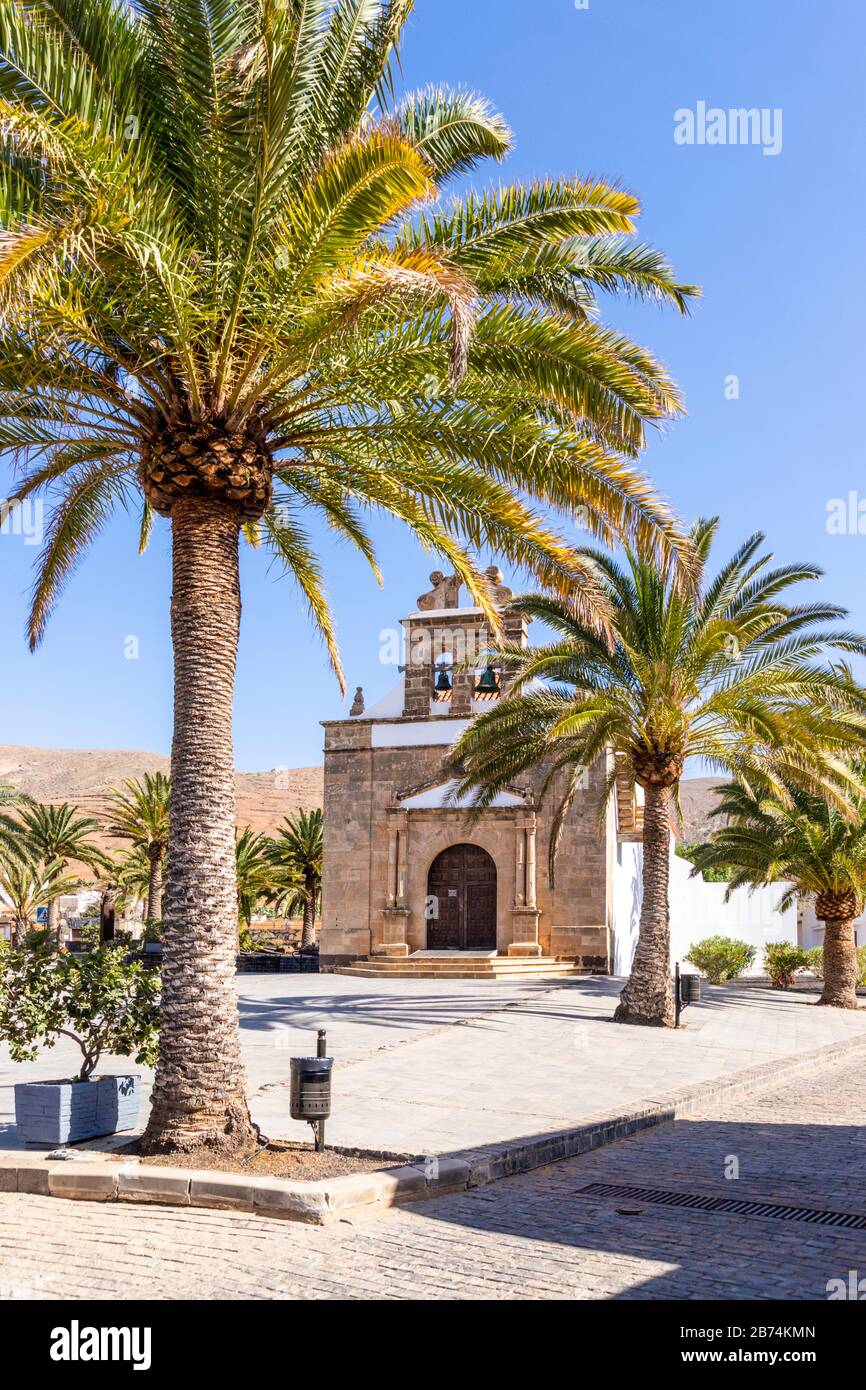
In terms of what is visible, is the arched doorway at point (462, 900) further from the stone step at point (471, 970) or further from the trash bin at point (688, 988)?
the trash bin at point (688, 988)

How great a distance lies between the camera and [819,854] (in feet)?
77.4

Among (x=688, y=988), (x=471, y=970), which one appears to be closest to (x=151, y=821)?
(x=471, y=970)

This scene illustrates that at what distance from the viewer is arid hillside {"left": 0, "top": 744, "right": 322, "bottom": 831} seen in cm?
9788

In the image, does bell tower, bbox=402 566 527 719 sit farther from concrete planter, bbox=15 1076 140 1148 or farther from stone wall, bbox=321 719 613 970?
concrete planter, bbox=15 1076 140 1148

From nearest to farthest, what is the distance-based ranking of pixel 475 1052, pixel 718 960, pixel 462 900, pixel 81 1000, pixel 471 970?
1. pixel 81 1000
2. pixel 475 1052
3. pixel 471 970
4. pixel 462 900
5. pixel 718 960

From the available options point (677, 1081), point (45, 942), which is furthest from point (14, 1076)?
point (677, 1081)

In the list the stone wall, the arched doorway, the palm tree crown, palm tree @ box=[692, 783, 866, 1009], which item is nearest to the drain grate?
the palm tree crown

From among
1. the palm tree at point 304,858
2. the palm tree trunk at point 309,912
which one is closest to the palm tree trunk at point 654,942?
the palm tree at point 304,858

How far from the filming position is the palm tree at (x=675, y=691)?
16594 millimetres

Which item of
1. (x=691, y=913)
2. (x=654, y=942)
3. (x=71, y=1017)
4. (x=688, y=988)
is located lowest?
(x=688, y=988)

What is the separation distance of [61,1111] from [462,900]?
18998mm

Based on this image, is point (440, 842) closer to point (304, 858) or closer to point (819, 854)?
point (819, 854)

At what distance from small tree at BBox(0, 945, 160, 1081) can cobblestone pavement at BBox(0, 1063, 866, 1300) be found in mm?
1163
